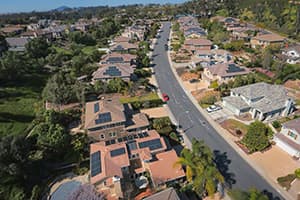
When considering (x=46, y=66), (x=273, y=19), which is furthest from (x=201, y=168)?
(x=273, y=19)

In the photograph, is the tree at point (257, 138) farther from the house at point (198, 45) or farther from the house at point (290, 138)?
the house at point (198, 45)

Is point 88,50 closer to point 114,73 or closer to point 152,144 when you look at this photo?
point 114,73

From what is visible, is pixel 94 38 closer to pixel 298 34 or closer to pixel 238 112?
pixel 238 112

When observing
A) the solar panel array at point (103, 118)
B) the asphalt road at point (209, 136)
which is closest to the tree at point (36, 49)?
the asphalt road at point (209, 136)

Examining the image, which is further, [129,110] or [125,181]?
[129,110]

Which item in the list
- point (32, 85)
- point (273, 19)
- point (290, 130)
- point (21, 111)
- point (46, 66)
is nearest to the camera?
point (290, 130)

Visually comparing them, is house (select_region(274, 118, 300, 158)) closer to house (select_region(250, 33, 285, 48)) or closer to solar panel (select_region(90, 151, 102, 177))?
solar panel (select_region(90, 151, 102, 177))
